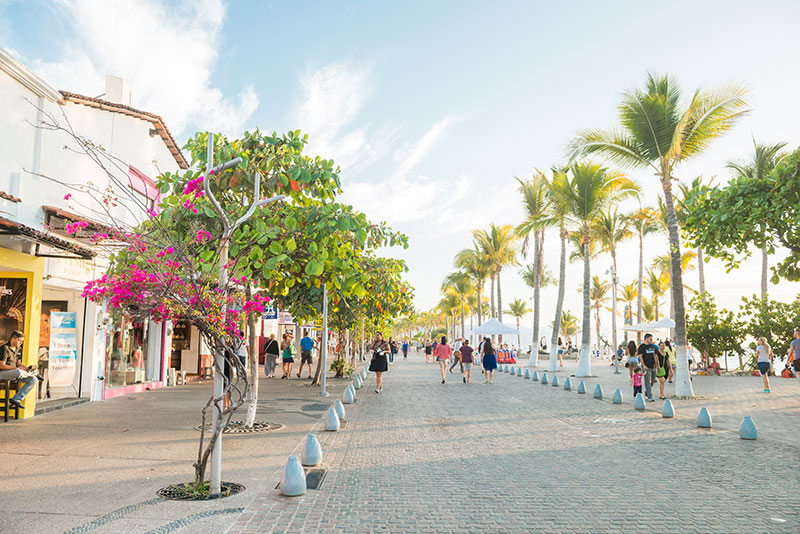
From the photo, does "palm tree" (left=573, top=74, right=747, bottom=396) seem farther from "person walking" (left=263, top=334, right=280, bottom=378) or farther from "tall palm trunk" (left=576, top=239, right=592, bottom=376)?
"person walking" (left=263, top=334, right=280, bottom=378)

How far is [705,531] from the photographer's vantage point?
205 inches

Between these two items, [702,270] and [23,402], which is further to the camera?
[702,270]

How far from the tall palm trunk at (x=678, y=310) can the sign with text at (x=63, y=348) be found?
16.0m

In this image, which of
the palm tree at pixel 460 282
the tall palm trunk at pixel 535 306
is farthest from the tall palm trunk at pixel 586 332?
the palm tree at pixel 460 282

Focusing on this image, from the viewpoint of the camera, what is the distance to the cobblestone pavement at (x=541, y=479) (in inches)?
215

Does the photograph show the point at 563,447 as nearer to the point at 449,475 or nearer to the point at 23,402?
the point at 449,475

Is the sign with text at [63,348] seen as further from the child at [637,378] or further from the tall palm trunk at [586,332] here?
the tall palm trunk at [586,332]

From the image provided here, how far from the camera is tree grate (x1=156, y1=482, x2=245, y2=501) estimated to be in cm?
607

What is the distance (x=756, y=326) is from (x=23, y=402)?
1129 inches

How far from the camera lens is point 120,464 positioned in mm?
7586

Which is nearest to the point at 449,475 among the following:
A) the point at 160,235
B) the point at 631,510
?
the point at 631,510

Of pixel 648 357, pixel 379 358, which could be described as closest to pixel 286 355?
pixel 379 358

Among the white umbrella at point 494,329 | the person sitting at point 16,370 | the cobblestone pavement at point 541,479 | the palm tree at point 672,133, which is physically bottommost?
the cobblestone pavement at point 541,479

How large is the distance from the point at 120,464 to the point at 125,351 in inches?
412
